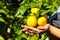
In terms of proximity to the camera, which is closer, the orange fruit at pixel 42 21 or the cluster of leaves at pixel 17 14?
the orange fruit at pixel 42 21

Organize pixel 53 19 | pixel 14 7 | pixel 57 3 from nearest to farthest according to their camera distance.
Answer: pixel 53 19 → pixel 57 3 → pixel 14 7

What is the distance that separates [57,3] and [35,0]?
0.23 m

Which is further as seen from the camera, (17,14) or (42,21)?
(17,14)

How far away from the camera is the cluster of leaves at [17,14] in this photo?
266 cm

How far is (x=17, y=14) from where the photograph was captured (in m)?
2.75

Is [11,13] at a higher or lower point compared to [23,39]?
higher

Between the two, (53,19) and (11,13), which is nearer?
(53,19)

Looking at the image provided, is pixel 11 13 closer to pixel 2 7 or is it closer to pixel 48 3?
pixel 2 7

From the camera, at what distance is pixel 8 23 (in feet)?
9.16

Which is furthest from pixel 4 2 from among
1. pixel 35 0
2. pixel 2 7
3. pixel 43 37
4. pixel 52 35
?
pixel 52 35

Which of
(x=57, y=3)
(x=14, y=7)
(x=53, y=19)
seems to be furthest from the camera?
(x=14, y=7)

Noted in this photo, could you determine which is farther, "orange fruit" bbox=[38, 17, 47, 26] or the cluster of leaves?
the cluster of leaves

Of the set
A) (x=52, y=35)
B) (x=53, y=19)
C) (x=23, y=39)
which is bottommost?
(x=23, y=39)

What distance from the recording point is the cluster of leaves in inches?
105
